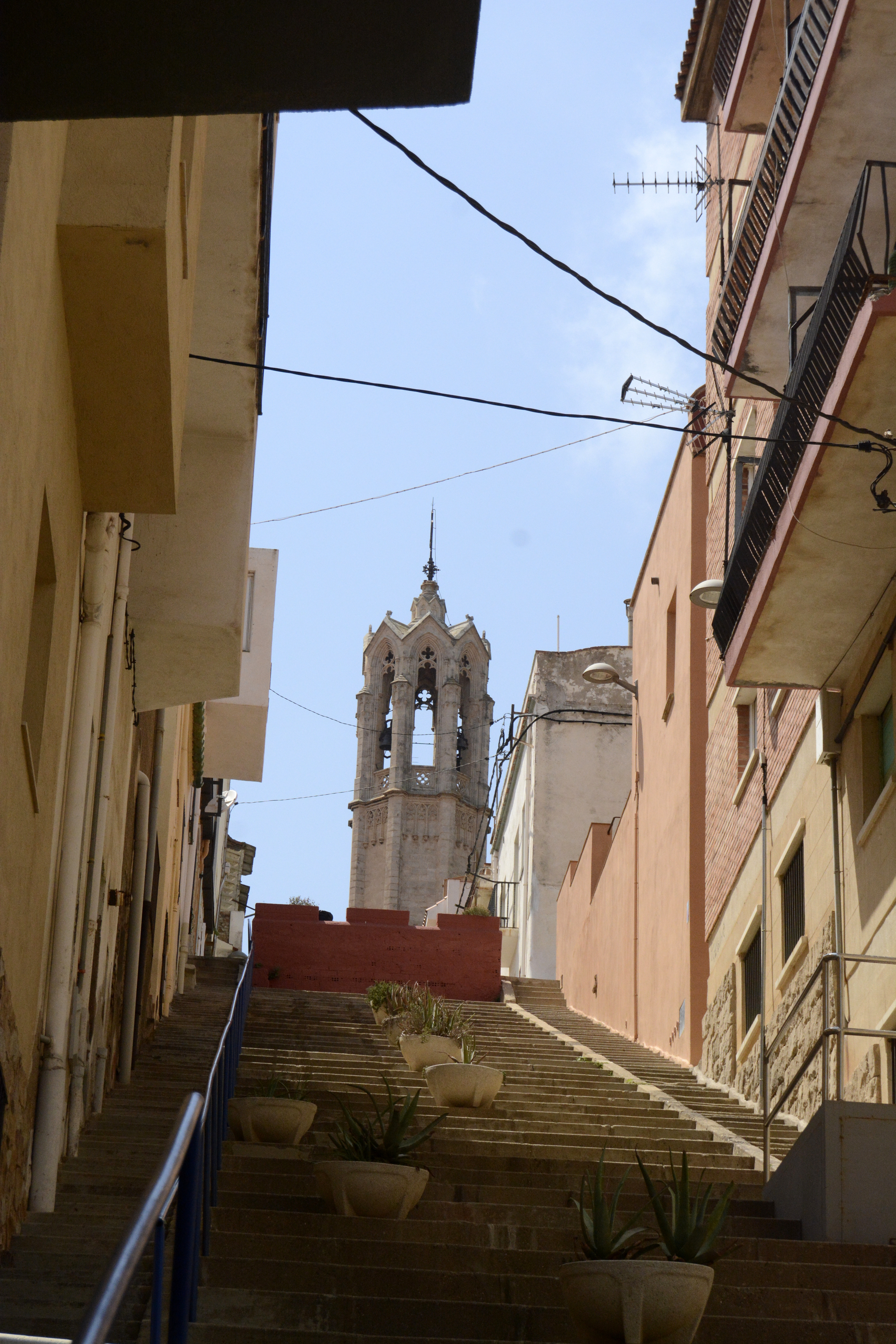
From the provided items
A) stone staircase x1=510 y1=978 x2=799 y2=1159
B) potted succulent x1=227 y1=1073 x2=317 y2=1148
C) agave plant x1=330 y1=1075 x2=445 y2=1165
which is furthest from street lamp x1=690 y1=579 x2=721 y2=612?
agave plant x1=330 y1=1075 x2=445 y2=1165

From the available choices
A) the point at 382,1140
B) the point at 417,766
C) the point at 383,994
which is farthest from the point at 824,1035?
the point at 417,766

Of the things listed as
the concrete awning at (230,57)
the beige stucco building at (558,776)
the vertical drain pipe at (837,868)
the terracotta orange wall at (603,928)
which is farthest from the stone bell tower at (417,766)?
the concrete awning at (230,57)

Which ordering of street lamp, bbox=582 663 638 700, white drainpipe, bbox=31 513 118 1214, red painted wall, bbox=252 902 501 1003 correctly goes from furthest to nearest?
1. red painted wall, bbox=252 902 501 1003
2. street lamp, bbox=582 663 638 700
3. white drainpipe, bbox=31 513 118 1214

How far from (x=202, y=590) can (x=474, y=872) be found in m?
46.4

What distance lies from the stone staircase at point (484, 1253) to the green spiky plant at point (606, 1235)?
405mm

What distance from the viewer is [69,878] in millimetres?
8852

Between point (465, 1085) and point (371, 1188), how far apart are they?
3.56m

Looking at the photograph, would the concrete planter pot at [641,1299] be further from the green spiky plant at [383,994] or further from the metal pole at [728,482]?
the green spiky plant at [383,994]

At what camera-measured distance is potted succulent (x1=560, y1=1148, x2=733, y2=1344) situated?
6.42m

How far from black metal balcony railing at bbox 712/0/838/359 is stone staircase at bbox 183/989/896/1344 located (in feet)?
21.0

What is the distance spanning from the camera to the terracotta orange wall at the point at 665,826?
60.1 ft

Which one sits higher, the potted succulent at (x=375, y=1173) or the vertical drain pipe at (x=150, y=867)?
the vertical drain pipe at (x=150, y=867)

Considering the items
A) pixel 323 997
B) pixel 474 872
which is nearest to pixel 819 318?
pixel 323 997

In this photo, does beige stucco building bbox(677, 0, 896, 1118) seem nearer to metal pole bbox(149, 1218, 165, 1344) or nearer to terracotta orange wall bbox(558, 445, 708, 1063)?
terracotta orange wall bbox(558, 445, 708, 1063)
